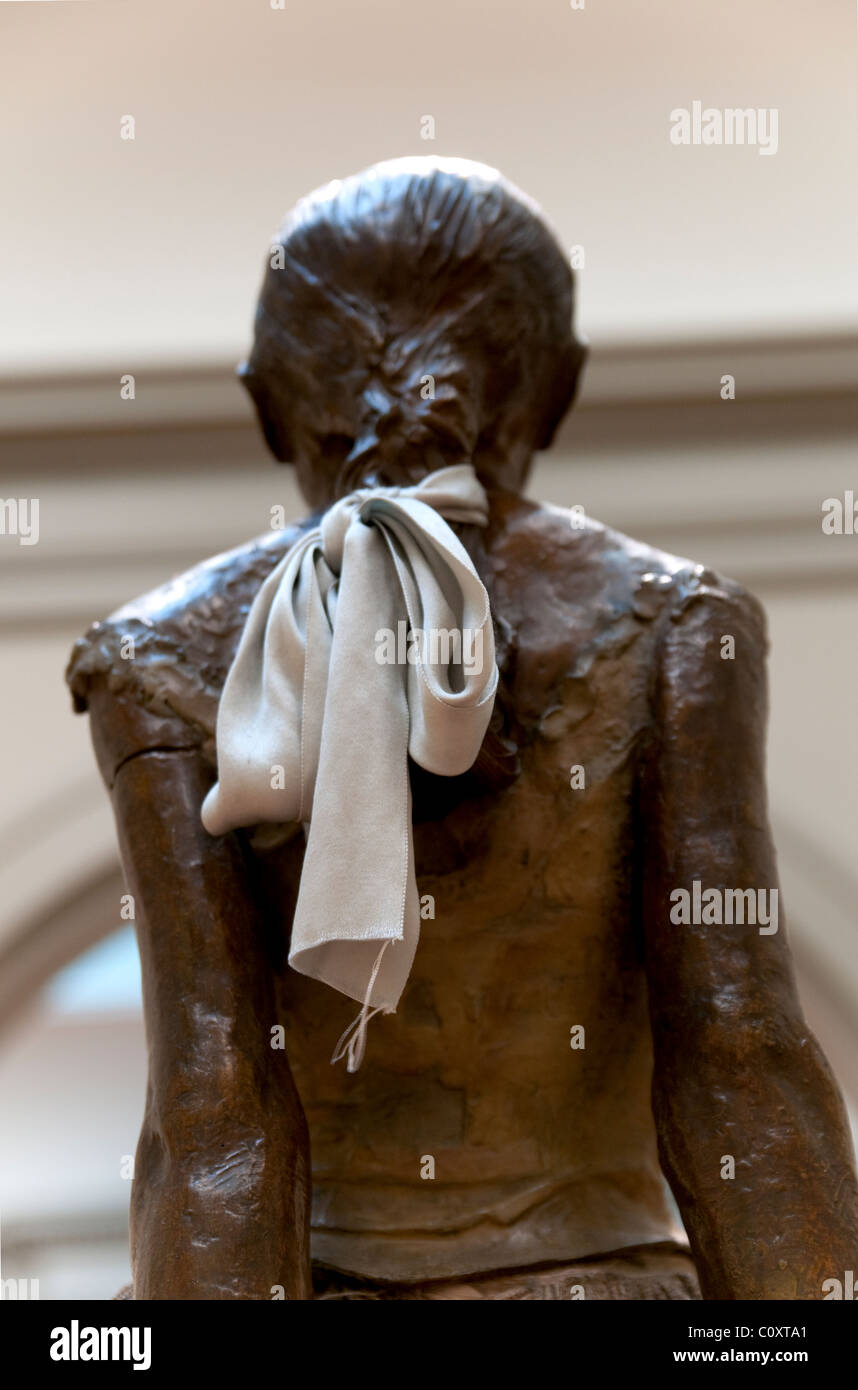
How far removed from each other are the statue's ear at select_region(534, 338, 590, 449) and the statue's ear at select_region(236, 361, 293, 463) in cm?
36

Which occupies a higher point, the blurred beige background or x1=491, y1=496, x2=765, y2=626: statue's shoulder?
the blurred beige background

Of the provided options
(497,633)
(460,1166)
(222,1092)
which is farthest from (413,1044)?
(497,633)

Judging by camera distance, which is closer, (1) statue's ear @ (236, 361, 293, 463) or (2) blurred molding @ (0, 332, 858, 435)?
(1) statue's ear @ (236, 361, 293, 463)

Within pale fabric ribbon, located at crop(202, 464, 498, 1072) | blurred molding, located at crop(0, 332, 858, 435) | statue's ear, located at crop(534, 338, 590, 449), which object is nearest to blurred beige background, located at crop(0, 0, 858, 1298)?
blurred molding, located at crop(0, 332, 858, 435)

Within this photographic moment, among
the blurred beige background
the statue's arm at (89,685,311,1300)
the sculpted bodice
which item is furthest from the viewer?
the blurred beige background

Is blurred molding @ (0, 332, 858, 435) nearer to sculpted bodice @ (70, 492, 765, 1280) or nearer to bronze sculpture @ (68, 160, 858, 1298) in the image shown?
bronze sculpture @ (68, 160, 858, 1298)

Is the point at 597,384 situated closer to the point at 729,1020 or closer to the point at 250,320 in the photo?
the point at 250,320

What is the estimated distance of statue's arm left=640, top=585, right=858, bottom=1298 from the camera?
7.34 feet

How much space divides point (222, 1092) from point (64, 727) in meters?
2.83

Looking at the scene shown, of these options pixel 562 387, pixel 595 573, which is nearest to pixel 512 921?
pixel 595 573

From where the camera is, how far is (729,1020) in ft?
7.70

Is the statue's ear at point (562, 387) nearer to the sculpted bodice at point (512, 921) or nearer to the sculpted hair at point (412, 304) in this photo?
the sculpted hair at point (412, 304)
